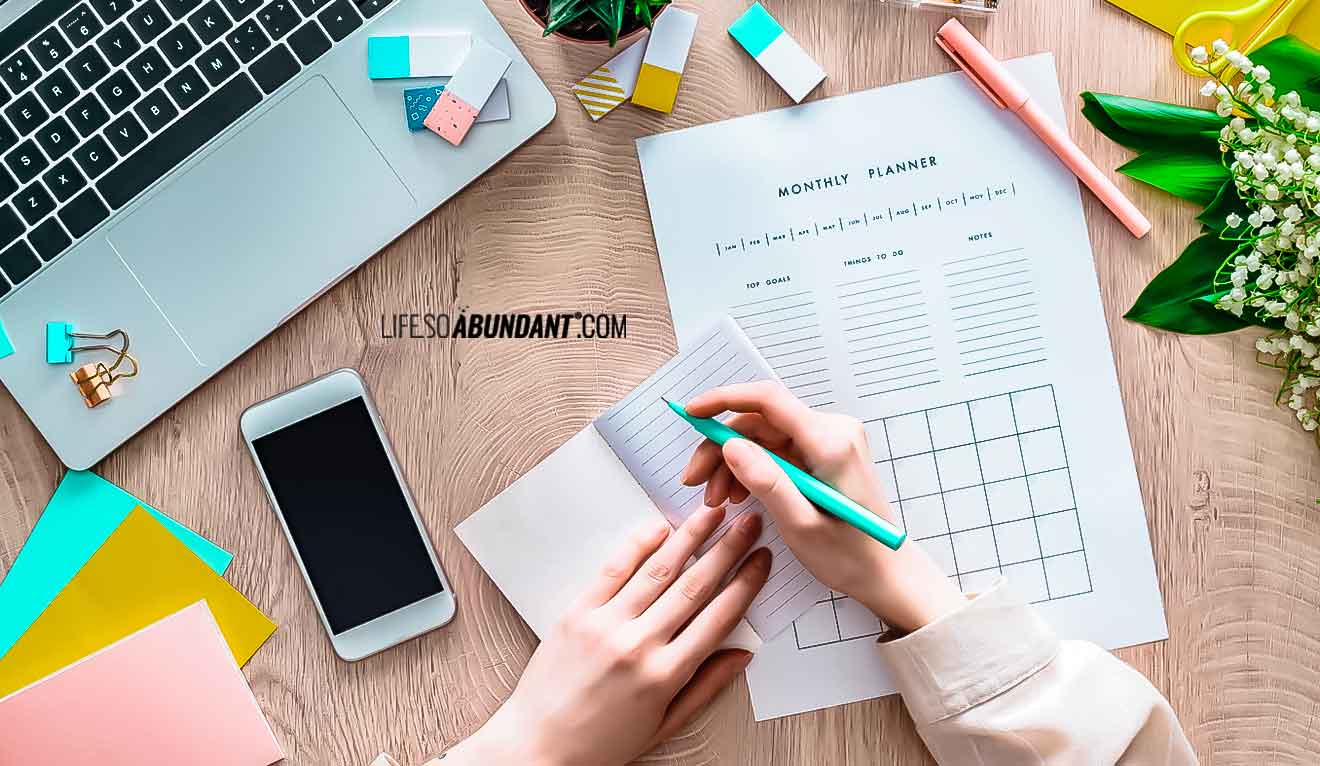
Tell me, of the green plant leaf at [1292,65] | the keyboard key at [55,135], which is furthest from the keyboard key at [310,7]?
the green plant leaf at [1292,65]

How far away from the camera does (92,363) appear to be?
74 centimetres

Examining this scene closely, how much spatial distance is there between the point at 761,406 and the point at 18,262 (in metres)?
0.61

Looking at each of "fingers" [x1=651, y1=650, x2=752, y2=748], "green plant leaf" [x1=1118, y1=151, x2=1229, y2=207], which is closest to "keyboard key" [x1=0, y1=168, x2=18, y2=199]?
"fingers" [x1=651, y1=650, x2=752, y2=748]

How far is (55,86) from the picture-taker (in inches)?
28.3

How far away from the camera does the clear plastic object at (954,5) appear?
0.76 metres

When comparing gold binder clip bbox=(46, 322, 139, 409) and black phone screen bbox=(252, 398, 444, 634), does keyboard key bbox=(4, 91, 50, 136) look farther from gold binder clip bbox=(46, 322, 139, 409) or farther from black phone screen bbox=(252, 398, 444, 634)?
black phone screen bbox=(252, 398, 444, 634)

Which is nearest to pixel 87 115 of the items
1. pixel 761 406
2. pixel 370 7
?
pixel 370 7

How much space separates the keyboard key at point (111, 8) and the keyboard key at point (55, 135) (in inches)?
3.5

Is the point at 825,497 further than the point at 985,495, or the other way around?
the point at 985,495

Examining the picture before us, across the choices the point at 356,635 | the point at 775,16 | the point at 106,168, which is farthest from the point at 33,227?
the point at 775,16

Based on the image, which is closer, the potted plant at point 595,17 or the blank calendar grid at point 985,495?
the potted plant at point 595,17

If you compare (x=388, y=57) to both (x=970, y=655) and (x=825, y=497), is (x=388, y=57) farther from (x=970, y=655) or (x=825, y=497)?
(x=970, y=655)

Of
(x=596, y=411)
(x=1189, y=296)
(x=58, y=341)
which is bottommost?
(x=1189, y=296)

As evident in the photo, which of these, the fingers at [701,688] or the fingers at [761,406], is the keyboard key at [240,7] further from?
the fingers at [701,688]
